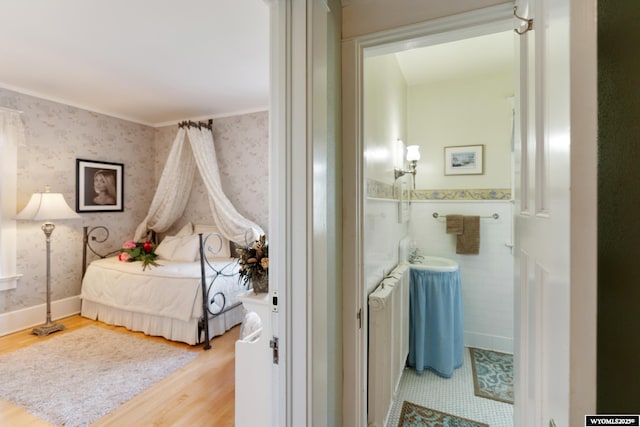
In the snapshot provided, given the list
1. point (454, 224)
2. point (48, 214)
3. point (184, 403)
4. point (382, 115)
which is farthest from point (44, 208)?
point (454, 224)

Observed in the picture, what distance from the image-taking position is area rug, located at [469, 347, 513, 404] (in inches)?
80.7

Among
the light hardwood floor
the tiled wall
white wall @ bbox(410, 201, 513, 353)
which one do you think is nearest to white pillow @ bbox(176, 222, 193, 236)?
the light hardwood floor

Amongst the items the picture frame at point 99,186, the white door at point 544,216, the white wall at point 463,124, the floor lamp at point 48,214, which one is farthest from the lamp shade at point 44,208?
the white door at point 544,216

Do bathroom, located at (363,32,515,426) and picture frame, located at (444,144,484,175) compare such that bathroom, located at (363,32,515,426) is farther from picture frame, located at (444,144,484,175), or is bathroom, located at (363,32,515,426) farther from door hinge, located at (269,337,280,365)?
door hinge, located at (269,337,280,365)

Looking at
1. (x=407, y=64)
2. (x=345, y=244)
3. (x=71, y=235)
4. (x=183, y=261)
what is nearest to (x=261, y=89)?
(x=407, y=64)

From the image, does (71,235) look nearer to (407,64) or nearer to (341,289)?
(341,289)

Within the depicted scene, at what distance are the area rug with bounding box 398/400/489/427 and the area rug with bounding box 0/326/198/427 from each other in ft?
5.99

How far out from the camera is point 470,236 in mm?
2736

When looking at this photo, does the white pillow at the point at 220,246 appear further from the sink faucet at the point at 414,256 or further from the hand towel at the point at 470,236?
the hand towel at the point at 470,236

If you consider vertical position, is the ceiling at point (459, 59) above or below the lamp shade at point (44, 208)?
above

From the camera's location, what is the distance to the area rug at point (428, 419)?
5.75 feet

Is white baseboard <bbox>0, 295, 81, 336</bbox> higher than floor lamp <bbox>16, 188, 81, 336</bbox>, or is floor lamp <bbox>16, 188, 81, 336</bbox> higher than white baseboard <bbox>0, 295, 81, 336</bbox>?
floor lamp <bbox>16, 188, 81, 336</bbox>

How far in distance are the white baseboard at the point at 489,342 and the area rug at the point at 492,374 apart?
39 mm

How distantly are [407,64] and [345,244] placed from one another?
6.95ft
